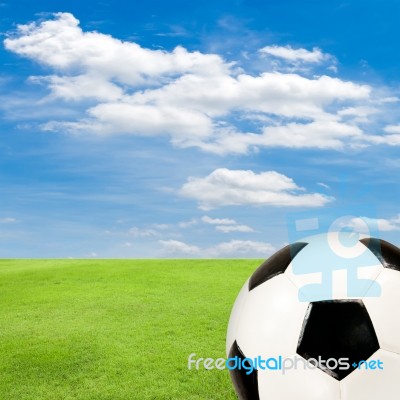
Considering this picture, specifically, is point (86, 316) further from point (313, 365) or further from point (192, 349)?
point (313, 365)

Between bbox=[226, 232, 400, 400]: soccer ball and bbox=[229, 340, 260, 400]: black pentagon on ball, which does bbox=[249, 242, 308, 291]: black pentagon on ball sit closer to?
bbox=[226, 232, 400, 400]: soccer ball

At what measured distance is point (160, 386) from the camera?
561 cm

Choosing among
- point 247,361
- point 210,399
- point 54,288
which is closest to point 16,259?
point 54,288

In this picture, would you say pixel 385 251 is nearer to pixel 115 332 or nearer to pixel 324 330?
pixel 324 330

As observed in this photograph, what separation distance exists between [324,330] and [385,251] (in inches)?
34.5

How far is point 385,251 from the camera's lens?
155 inches

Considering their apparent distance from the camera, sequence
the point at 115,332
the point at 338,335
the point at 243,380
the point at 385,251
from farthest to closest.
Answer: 1. the point at 115,332
2. the point at 385,251
3. the point at 243,380
4. the point at 338,335

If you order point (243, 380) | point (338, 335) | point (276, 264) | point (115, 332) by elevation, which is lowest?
point (115, 332)

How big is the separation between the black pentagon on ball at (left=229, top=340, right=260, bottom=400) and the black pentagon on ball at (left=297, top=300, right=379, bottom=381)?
44 centimetres

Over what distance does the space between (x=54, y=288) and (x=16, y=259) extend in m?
10.7

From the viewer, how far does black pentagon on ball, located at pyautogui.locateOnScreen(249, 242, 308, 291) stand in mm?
3932

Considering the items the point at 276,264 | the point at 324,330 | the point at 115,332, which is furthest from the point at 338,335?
the point at 115,332

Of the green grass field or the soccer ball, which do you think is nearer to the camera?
the soccer ball

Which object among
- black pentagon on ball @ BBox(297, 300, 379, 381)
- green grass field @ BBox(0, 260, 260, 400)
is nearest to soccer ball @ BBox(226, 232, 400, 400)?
black pentagon on ball @ BBox(297, 300, 379, 381)
